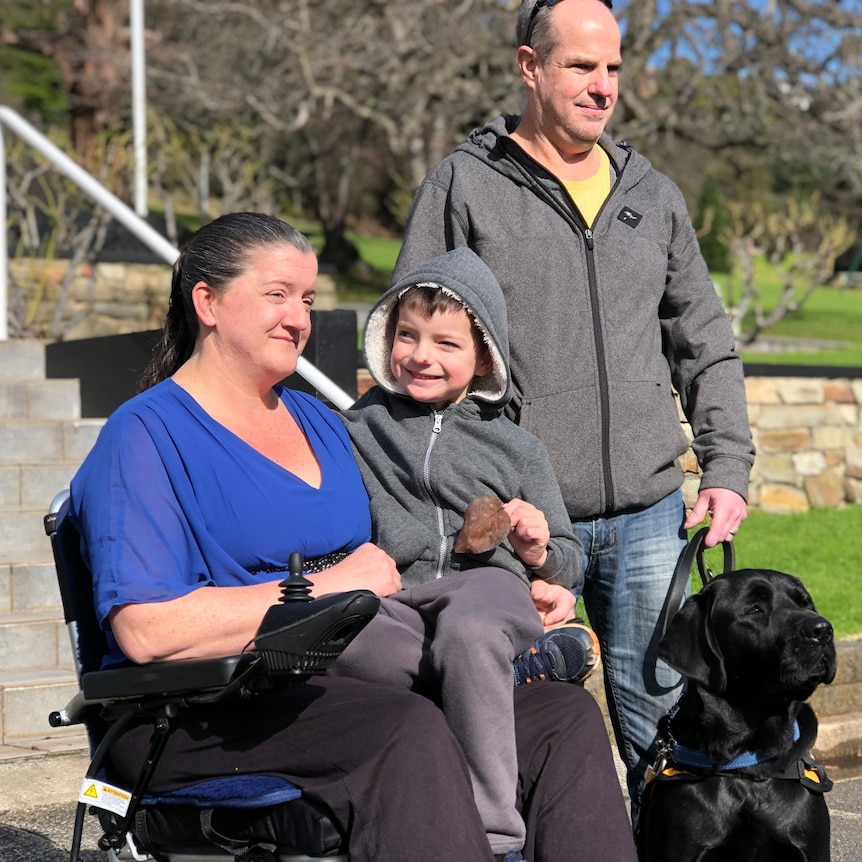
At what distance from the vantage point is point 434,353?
9.50 feet

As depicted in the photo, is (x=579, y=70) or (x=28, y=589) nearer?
(x=579, y=70)

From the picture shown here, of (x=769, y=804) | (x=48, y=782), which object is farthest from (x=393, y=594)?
(x=48, y=782)

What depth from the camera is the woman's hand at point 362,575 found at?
8.40ft

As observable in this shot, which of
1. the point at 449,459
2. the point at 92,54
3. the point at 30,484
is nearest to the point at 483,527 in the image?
the point at 449,459

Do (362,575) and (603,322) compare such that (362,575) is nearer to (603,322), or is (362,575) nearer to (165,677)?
(165,677)

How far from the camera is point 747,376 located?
34.0 ft

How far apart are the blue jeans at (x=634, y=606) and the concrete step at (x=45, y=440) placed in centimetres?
402

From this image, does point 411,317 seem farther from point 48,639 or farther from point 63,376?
point 63,376

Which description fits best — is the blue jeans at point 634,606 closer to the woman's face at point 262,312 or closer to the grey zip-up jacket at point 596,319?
the grey zip-up jacket at point 596,319

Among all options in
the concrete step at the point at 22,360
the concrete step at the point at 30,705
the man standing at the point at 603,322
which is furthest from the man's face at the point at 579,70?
the concrete step at the point at 22,360

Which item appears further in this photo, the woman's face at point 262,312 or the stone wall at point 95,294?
the stone wall at point 95,294

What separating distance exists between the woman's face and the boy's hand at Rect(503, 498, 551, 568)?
582mm

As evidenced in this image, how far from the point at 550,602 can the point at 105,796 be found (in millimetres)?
1039

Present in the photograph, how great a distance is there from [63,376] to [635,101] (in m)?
9.92
